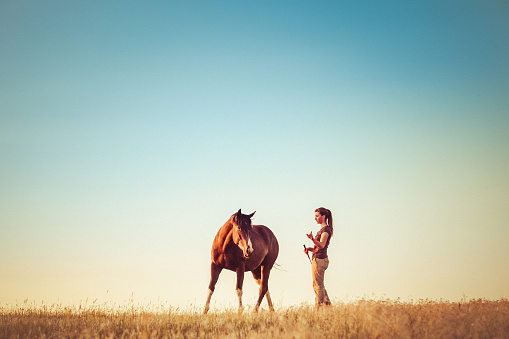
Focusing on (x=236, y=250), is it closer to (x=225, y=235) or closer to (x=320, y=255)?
(x=225, y=235)

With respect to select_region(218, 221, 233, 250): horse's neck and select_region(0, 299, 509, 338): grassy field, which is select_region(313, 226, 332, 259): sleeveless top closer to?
select_region(0, 299, 509, 338): grassy field

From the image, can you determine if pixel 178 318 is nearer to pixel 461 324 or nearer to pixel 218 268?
pixel 218 268

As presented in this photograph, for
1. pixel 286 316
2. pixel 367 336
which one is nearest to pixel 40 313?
pixel 286 316

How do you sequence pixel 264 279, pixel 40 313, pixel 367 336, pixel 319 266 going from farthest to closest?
pixel 264 279
pixel 40 313
pixel 319 266
pixel 367 336

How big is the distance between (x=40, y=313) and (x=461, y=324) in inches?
397

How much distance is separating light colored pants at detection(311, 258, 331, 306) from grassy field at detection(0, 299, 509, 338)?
1.23 ft

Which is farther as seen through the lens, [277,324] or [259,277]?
[259,277]

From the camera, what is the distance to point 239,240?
1222 cm

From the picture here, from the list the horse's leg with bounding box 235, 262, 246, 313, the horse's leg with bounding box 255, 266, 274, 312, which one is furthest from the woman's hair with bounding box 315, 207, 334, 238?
the horse's leg with bounding box 255, 266, 274, 312

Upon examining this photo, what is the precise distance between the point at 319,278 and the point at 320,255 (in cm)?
58

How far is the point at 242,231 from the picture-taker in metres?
12.2

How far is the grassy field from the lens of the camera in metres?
7.64

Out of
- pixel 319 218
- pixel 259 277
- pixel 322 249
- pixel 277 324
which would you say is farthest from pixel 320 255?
pixel 259 277

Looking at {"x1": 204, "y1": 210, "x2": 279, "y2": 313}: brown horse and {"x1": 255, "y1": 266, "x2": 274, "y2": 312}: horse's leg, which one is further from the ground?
{"x1": 204, "y1": 210, "x2": 279, "y2": 313}: brown horse
